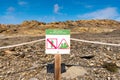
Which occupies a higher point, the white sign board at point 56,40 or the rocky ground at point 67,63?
the white sign board at point 56,40

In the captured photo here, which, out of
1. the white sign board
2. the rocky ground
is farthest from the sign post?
the rocky ground

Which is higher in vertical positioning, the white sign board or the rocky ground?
the white sign board

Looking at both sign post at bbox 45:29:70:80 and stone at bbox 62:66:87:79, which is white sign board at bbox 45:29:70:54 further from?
stone at bbox 62:66:87:79

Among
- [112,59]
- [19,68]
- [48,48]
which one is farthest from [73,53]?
[48,48]

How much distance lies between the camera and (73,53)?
13.0m

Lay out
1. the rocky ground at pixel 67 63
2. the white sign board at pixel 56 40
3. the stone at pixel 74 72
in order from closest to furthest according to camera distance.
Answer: the white sign board at pixel 56 40, the stone at pixel 74 72, the rocky ground at pixel 67 63

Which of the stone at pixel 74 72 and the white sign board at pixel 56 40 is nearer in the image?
the white sign board at pixel 56 40

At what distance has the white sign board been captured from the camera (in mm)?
7109

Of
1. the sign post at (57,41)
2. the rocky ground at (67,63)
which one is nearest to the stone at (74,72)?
the rocky ground at (67,63)

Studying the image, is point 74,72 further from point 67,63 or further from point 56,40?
point 56,40

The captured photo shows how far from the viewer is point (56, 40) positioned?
712cm

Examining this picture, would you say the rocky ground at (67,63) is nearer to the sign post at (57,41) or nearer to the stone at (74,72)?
the stone at (74,72)

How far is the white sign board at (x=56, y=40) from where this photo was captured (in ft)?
23.3

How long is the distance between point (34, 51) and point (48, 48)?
703 cm
